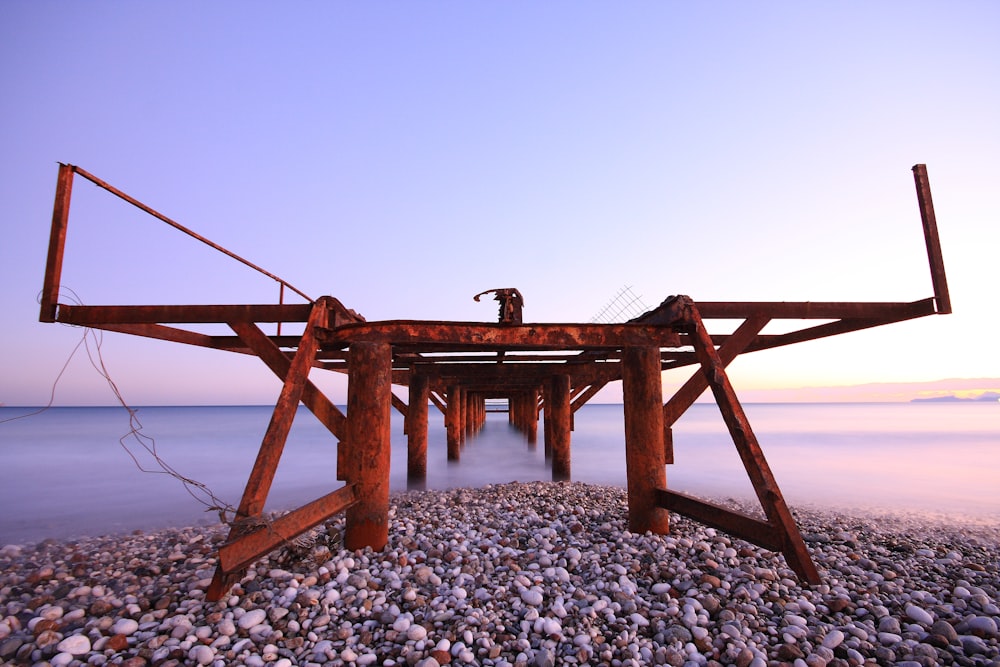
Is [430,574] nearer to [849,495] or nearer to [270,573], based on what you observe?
[270,573]

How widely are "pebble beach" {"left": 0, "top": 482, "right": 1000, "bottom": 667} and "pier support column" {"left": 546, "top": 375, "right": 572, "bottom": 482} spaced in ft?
16.6

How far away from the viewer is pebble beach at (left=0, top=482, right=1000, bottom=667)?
9.50 ft

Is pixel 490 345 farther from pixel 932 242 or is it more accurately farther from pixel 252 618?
pixel 932 242

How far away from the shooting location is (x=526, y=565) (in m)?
4.34

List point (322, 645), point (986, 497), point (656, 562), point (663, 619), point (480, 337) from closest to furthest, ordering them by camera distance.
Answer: point (322, 645), point (663, 619), point (656, 562), point (480, 337), point (986, 497)

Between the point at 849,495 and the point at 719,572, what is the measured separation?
12770 mm

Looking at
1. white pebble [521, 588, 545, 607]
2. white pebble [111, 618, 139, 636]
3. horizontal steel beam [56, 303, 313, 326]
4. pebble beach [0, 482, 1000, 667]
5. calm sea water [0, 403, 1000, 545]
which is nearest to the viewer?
pebble beach [0, 482, 1000, 667]

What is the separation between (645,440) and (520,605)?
84.7 inches

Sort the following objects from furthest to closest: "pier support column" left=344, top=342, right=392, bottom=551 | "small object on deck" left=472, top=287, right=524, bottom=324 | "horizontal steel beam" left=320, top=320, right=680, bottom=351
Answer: "small object on deck" left=472, top=287, right=524, bottom=324, "horizontal steel beam" left=320, top=320, right=680, bottom=351, "pier support column" left=344, top=342, right=392, bottom=551

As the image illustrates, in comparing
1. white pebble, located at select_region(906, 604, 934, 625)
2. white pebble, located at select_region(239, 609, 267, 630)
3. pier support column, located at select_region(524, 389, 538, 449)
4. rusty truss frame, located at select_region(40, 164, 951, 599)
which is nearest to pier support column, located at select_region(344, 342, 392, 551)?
rusty truss frame, located at select_region(40, 164, 951, 599)

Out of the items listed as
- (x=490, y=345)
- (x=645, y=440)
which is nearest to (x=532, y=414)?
(x=645, y=440)

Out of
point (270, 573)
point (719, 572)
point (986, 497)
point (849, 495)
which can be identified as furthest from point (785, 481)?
point (270, 573)

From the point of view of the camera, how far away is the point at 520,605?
137 inches

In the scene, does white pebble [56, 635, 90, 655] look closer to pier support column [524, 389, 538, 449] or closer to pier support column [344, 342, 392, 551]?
pier support column [344, 342, 392, 551]
